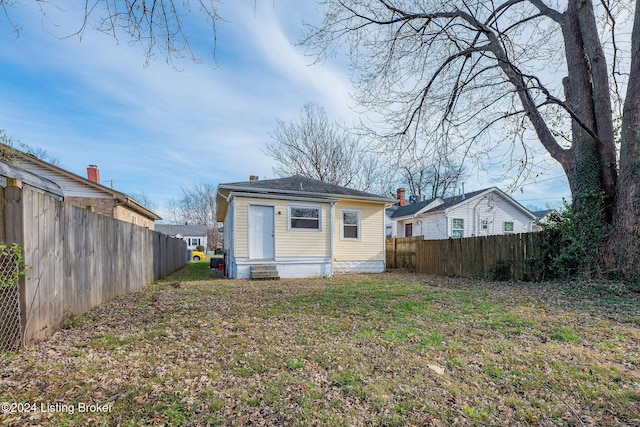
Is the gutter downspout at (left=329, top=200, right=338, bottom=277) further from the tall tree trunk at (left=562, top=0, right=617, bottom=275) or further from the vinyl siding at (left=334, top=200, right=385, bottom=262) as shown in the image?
the tall tree trunk at (left=562, top=0, right=617, bottom=275)

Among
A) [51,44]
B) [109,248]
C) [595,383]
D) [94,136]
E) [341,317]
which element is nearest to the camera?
[595,383]

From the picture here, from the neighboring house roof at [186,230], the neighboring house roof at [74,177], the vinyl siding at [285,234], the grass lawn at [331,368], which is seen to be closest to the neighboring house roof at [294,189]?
the vinyl siding at [285,234]

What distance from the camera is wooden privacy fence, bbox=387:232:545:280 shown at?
9.12m

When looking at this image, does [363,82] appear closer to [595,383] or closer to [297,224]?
[297,224]

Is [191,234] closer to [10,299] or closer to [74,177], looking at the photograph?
[74,177]

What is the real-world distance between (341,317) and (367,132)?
4989mm

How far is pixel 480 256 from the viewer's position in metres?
10.4

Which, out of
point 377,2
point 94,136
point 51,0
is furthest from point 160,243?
point 377,2

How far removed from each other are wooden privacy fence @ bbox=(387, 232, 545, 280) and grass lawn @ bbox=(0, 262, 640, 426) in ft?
13.4

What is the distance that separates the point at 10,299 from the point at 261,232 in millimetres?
7616

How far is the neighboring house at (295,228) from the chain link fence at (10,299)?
7034 mm

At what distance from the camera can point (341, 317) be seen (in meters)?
4.83

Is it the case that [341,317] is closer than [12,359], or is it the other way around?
[12,359]

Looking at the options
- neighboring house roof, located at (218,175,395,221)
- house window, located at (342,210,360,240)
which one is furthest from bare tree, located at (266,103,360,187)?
house window, located at (342,210,360,240)
